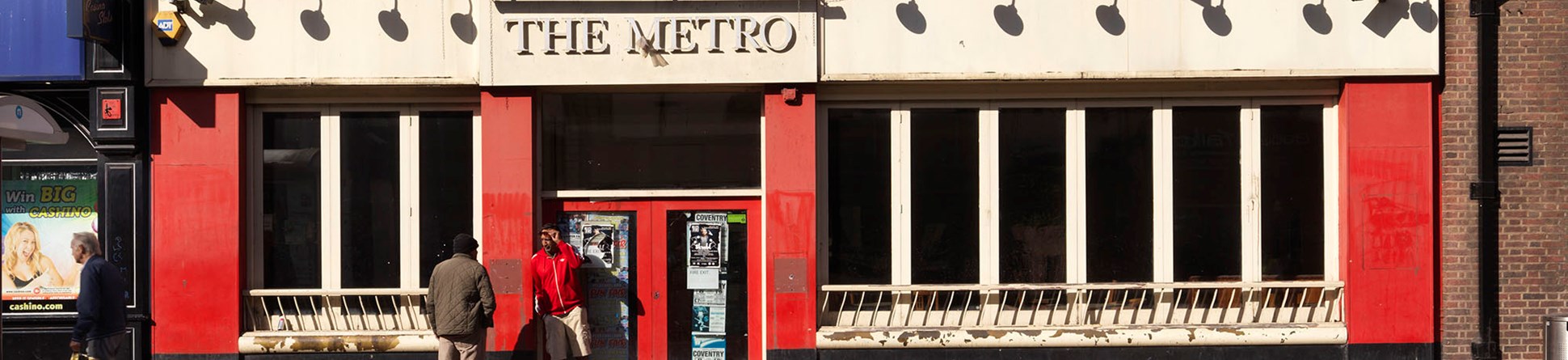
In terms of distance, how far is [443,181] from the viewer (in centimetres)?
1043

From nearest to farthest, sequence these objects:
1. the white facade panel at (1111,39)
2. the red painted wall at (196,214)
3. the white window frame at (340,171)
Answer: the white facade panel at (1111,39), the red painted wall at (196,214), the white window frame at (340,171)

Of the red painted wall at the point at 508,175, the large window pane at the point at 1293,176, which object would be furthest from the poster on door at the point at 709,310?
the large window pane at the point at 1293,176

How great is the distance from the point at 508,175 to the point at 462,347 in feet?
4.86

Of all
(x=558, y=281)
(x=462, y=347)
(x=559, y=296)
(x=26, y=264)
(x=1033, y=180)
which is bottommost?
(x=462, y=347)

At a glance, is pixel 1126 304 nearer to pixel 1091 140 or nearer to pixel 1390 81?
pixel 1091 140

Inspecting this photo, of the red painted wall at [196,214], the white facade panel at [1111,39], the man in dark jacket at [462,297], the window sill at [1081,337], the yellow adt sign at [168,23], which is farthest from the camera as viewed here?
the window sill at [1081,337]

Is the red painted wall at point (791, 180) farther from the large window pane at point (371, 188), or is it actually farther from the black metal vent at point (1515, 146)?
the black metal vent at point (1515, 146)

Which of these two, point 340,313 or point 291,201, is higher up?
point 291,201

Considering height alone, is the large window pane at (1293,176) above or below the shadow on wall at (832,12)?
below

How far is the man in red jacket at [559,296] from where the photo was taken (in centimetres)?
993

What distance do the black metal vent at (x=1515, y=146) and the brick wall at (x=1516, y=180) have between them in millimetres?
48

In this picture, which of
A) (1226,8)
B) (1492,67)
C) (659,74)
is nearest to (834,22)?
(659,74)

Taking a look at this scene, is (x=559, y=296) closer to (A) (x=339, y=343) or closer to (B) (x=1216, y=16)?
(A) (x=339, y=343)

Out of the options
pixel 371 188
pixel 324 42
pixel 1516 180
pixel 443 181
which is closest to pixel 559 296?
pixel 443 181
